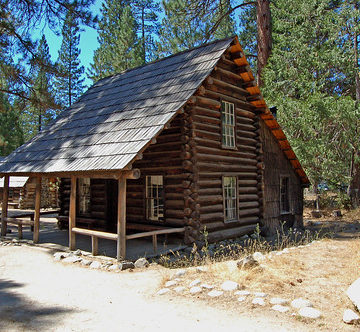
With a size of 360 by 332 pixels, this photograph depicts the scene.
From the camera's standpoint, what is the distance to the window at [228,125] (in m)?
12.5

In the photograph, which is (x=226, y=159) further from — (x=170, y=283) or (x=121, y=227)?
(x=170, y=283)

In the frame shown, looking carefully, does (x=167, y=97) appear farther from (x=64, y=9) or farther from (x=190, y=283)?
(x=64, y=9)

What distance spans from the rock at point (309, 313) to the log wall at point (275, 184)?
8.79 metres

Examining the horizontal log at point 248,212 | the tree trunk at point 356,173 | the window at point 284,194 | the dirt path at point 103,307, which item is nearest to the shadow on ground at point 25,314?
the dirt path at point 103,307

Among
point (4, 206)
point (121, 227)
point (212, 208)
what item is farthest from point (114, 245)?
point (4, 206)

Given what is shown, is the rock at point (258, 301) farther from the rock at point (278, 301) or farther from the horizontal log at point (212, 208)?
the horizontal log at point (212, 208)

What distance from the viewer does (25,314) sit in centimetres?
579

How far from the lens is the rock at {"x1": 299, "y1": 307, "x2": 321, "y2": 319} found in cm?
505

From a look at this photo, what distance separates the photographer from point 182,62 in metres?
12.8

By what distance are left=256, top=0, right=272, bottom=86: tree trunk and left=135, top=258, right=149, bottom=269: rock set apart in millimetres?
16850

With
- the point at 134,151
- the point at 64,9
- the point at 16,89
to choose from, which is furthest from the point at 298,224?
the point at 16,89

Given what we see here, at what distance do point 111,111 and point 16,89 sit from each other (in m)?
10.6

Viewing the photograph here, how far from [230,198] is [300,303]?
7157 millimetres

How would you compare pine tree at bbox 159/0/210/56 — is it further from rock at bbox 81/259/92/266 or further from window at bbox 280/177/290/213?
rock at bbox 81/259/92/266
